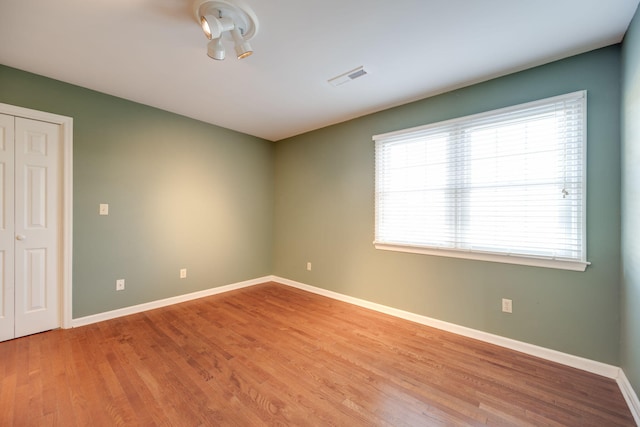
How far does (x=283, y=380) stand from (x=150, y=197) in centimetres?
272

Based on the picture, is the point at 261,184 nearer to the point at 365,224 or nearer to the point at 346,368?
the point at 365,224

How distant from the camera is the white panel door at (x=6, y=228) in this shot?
2.41 m

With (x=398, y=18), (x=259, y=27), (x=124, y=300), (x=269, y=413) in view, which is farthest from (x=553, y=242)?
(x=124, y=300)

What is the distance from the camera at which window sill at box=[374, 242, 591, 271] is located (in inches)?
84.2

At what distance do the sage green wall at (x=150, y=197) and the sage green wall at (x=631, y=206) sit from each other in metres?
4.19

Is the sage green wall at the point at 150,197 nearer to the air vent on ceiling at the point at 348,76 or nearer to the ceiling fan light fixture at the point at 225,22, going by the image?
the ceiling fan light fixture at the point at 225,22

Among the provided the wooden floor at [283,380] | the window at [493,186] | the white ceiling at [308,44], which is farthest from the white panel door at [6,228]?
the window at [493,186]

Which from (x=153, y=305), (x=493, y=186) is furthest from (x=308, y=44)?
(x=153, y=305)

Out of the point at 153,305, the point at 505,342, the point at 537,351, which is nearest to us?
the point at 537,351

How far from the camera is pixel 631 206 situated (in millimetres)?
1753

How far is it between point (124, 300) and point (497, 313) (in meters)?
4.02

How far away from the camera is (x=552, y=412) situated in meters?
1.65

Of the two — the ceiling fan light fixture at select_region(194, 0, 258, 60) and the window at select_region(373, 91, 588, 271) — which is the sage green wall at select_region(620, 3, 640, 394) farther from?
the ceiling fan light fixture at select_region(194, 0, 258, 60)

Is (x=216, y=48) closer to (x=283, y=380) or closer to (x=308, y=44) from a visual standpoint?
(x=308, y=44)
